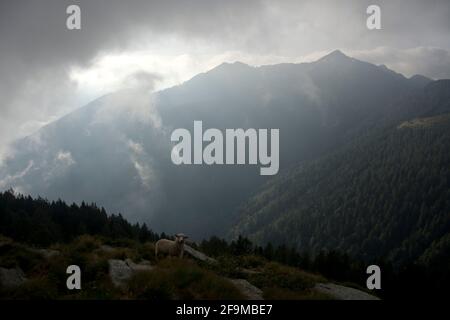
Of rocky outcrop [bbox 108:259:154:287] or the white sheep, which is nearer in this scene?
rocky outcrop [bbox 108:259:154:287]

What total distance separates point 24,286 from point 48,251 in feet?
27.1

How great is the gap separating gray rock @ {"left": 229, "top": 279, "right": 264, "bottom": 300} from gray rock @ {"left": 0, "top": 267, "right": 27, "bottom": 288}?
10.2 metres

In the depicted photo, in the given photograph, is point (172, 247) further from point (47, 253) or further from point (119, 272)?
point (47, 253)

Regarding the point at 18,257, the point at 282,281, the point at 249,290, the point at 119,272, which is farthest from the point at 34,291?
the point at 282,281

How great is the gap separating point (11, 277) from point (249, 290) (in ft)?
37.4

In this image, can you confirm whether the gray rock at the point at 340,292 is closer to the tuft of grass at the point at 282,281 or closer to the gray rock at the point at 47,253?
the tuft of grass at the point at 282,281

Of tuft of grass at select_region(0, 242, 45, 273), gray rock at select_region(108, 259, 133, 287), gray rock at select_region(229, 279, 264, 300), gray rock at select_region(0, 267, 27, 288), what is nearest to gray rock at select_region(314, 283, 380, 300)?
gray rock at select_region(229, 279, 264, 300)

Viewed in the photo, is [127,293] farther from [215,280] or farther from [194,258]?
[194,258]

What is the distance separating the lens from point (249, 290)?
59.2 ft

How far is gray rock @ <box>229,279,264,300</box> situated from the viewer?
17.1 m

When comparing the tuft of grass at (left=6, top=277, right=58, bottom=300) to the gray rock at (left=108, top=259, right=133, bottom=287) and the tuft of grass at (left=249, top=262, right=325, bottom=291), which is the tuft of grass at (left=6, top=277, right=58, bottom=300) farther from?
the tuft of grass at (left=249, top=262, right=325, bottom=291)

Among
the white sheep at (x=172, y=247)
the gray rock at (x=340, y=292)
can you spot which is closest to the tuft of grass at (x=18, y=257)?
the white sheep at (x=172, y=247)

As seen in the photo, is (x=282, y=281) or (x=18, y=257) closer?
(x=282, y=281)
